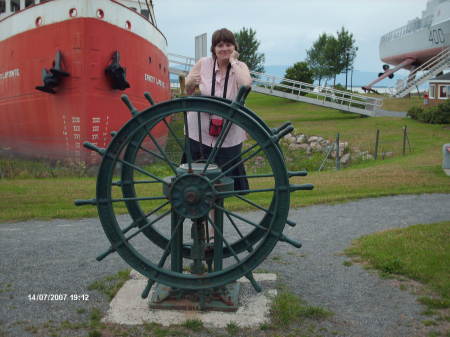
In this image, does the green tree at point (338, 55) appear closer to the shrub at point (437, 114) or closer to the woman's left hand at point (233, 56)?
the shrub at point (437, 114)

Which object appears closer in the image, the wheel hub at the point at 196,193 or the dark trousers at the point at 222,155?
the wheel hub at the point at 196,193

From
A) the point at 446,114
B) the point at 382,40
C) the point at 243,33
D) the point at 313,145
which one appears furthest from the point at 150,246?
the point at 243,33

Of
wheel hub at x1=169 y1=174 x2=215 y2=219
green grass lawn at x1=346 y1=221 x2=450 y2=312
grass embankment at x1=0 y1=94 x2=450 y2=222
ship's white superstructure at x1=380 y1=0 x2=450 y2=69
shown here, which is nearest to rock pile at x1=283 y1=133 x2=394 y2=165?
grass embankment at x1=0 y1=94 x2=450 y2=222

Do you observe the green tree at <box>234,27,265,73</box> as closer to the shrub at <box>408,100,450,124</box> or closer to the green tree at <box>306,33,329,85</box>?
the green tree at <box>306,33,329,85</box>

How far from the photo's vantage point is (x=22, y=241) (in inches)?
248

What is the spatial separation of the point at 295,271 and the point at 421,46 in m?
43.5

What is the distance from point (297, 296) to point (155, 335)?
135cm

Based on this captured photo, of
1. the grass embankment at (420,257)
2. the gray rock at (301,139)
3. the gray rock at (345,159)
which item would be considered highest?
the gray rock at (301,139)

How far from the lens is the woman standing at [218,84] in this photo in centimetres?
409

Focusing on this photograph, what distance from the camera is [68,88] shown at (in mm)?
14359

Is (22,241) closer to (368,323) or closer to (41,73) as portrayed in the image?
(368,323)

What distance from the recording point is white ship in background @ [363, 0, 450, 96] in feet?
127

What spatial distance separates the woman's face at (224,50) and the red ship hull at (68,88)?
10.9 meters

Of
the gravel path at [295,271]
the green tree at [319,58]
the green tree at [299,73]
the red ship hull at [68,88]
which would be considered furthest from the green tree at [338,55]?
the gravel path at [295,271]
